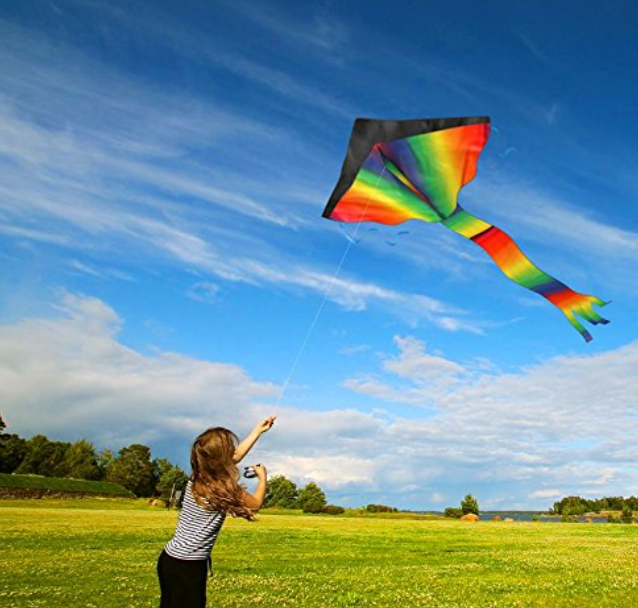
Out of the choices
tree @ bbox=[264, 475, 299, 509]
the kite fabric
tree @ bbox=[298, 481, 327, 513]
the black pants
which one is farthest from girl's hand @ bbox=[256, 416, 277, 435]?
tree @ bbox=[264, 475, 299, 509]

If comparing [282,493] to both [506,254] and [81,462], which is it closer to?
[81,462]

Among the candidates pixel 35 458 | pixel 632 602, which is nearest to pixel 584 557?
pixel 632 602

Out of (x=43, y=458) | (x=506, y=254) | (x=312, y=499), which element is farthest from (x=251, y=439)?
(x=43, y=458)

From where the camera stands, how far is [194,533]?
16.8 feet

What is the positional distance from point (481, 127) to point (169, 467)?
113 meters

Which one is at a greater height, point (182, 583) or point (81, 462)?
point (81, 462)

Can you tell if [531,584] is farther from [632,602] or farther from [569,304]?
[569,304]

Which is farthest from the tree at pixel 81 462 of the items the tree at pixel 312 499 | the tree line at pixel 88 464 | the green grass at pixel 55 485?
the tree at pixel 312 499

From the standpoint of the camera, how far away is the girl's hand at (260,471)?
17.7 feet

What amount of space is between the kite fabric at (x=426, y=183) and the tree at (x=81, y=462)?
4075 inches

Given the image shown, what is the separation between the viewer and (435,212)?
10.5 meters

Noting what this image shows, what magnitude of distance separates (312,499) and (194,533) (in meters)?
87.6

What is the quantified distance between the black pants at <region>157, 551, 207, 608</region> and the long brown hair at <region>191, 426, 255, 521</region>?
0.50 m

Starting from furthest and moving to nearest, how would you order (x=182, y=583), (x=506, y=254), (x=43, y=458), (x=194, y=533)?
(x=43, y=458)
(x=506, y=254)
(x=194, y=533)
(x=182, y=583)
